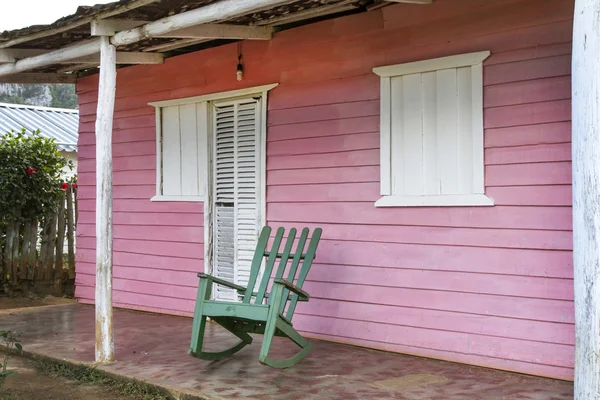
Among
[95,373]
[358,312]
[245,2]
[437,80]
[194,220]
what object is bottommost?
[95,373]

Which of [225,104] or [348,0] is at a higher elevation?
[348,0]

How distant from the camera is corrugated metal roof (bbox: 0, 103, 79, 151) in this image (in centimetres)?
1611

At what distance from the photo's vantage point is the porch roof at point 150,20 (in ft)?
17.7

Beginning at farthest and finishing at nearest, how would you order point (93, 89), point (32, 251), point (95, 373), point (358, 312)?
point (32, 251) < point (93, 89) < point (358, 312) < point (95, 373)

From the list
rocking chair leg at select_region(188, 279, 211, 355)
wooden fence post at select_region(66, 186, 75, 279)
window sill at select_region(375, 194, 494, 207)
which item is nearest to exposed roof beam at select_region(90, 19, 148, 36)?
rocking chair leg at select_region(188, 279, 211, 355)

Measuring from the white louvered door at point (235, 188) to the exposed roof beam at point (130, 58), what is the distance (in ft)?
2.51

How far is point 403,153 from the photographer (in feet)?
18.4

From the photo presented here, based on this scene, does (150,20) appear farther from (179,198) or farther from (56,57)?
(179,198)

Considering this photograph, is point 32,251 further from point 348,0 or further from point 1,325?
point 348,0

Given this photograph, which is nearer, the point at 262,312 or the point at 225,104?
the point at 262,312

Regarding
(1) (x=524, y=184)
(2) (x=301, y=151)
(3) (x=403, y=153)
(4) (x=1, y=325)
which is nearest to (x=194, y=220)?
(2) (x=301, y=151)

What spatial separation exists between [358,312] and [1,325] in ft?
12.3

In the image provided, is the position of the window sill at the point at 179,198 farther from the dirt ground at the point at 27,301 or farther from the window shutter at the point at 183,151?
the dirt ground at the point at 27,301

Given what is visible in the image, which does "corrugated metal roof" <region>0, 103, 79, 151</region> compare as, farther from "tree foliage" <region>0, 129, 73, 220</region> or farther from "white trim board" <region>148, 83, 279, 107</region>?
"white trim board" <region>148, 83, 279, 107</region>
